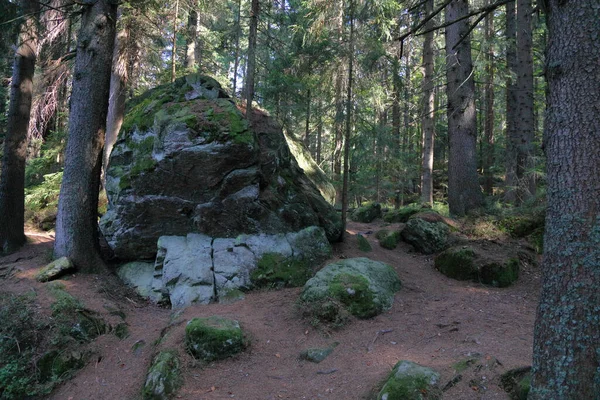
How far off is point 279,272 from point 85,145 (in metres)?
5.28

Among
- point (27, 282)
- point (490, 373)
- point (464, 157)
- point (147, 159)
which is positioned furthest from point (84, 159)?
point (464, 157)

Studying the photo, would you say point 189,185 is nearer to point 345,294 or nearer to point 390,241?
point 345,294

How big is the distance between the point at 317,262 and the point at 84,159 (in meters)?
5.85

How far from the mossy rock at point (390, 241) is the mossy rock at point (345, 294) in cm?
327

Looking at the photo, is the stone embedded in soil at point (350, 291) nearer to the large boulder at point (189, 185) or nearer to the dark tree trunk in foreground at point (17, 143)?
the large boulder at point (189, 185)

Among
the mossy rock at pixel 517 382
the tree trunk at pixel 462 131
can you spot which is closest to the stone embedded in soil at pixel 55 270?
the mossy rock at pixel 517 382

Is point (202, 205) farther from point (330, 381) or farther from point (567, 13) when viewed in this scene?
point (567, 13)

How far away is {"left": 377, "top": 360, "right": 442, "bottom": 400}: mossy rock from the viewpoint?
3814mm

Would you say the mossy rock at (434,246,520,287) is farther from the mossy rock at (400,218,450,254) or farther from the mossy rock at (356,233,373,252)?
the mossy rock at (356,233,373,252)

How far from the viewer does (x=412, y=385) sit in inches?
153

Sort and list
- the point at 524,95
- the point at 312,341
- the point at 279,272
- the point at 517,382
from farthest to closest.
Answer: the point at 524,95
the point at 279,272
the point at 312,341
the point at 517,382

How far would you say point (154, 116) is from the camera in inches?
364

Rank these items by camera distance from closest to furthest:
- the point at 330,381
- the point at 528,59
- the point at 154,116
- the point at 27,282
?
the point at 330,381 → the point at 27,282 → the point at 154,116 → the point at 528,59

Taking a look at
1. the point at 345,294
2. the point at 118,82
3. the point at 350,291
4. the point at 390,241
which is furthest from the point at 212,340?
the point at 118,82
